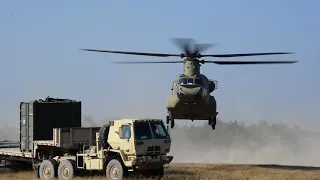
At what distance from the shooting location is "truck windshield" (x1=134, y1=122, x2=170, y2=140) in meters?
22.5

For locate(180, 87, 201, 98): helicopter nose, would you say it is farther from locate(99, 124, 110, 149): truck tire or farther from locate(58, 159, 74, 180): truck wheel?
locate(99, 124, 110, 149): truck tire

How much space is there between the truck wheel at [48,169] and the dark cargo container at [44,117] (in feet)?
7.47

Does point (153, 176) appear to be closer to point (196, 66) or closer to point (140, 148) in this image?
point (140, 148)

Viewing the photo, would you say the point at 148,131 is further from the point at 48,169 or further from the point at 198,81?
the point at 198,81

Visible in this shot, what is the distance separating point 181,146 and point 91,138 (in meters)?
38.6

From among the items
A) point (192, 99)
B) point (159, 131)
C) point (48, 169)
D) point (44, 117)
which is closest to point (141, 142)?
point (159, 131)

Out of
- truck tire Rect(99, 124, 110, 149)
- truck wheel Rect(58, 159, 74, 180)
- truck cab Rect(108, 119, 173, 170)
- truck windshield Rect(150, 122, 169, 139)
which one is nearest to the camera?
truck cab Rect(108, 119, 173, 170)

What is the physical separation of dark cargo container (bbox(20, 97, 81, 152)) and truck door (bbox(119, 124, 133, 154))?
18.6 feet

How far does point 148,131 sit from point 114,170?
1.73m

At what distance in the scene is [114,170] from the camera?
74.8 feet

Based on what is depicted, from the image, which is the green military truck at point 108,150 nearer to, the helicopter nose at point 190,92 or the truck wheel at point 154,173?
the truck wheel at point 154,173

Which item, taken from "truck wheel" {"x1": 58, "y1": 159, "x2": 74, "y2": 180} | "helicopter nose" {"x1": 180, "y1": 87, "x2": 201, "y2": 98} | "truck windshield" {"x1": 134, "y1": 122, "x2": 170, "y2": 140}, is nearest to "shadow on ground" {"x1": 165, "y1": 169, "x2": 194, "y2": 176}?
"truck windshield" {"x1": 134, "y1": 122, "x2": 170, "y2": 140}

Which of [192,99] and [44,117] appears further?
[192,99]

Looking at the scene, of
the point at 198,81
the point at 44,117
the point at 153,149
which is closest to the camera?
the point at 153,149
